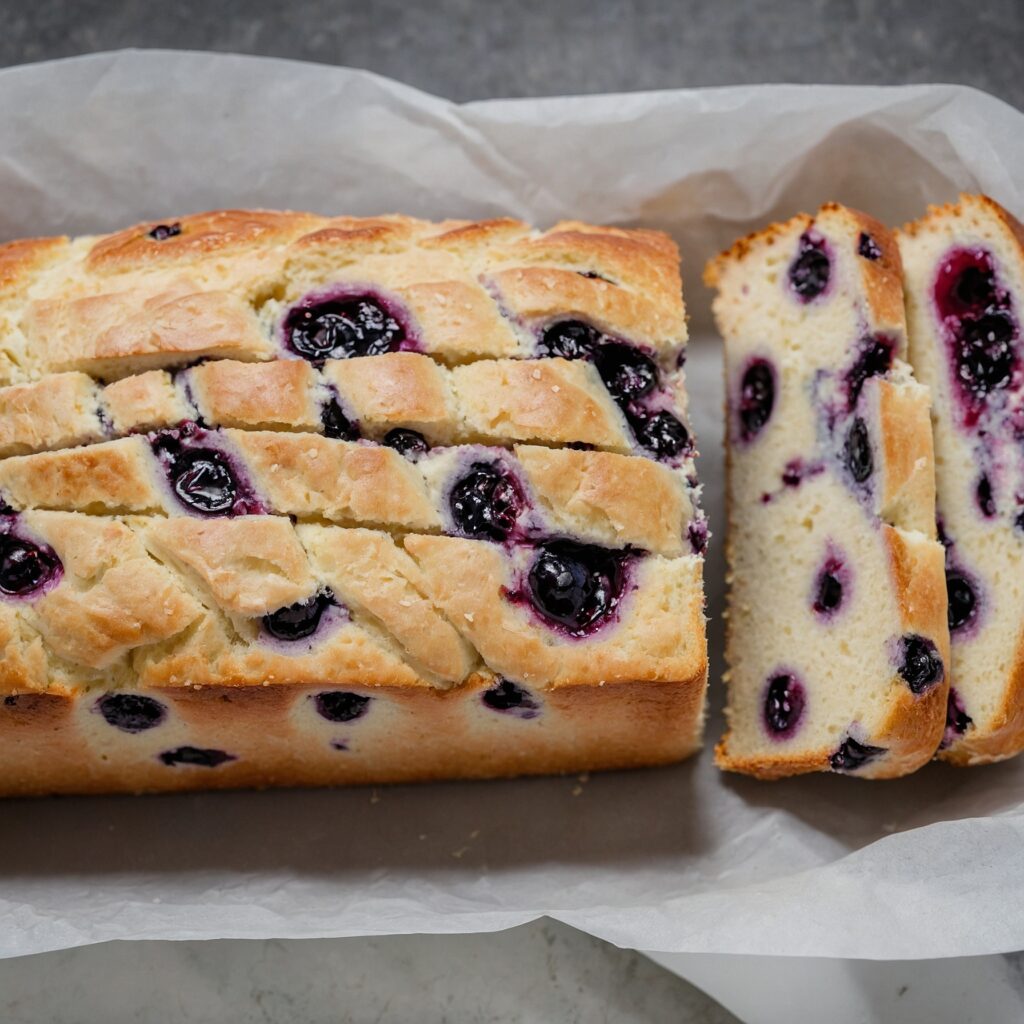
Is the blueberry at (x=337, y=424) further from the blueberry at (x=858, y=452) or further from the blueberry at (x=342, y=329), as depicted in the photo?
the blueberry at (x=858, y=452)

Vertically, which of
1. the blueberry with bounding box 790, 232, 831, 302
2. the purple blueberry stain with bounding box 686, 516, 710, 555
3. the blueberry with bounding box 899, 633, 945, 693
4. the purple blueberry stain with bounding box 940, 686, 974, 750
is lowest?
the purple blueberry stain with bounding box 940, 686, 974, 750

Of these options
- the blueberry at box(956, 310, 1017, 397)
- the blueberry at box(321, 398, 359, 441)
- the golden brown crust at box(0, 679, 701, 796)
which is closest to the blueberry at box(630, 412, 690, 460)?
the golden brown crust at box(0, 679, 701, 796)

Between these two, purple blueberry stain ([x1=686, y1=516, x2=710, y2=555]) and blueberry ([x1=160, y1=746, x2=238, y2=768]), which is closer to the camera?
purple blueberry stain ([x1=686, y1=516, x2=710, y2=555])

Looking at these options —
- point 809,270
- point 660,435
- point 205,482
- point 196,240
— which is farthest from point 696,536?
point 196,240

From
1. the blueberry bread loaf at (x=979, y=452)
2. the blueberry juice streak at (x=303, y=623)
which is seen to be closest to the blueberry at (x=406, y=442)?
the blueberry juice streak at (x=303, y=623)

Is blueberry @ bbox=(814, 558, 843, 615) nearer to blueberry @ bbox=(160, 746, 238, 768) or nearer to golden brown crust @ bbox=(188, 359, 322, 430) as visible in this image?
golden brown crust @ bbox=(188, 359, 322, 430)

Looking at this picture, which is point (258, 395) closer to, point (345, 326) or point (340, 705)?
point (345, 326)
